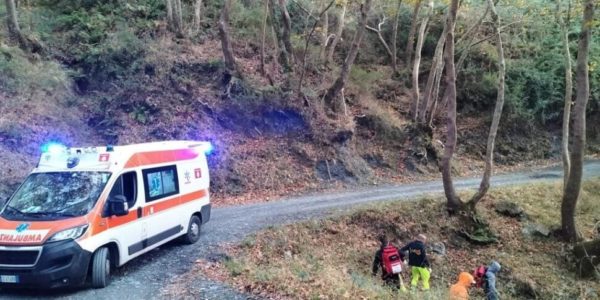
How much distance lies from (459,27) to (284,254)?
2096 centimetres

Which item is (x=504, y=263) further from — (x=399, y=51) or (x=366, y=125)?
(x=399, y=51)

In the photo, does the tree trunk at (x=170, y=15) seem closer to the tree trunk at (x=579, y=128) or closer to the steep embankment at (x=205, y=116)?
the steep embankment at (x=205, y=116)

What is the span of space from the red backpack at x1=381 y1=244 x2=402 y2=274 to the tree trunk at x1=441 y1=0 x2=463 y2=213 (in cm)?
517

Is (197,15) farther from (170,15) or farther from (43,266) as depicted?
(43,266)

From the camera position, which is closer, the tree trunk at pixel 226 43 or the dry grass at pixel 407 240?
the dry grass at pixel 407 240

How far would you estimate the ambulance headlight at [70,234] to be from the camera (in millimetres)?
7941

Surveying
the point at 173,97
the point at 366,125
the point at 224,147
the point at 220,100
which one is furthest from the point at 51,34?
the point at 366,125

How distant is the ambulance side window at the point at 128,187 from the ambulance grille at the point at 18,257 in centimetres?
171

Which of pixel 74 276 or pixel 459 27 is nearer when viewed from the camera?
pixel 74 276

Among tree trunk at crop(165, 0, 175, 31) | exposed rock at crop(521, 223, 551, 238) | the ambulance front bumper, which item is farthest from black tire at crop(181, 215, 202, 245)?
tree trunk at crop(165, 0, 175, 31)

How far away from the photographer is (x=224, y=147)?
1970 cm

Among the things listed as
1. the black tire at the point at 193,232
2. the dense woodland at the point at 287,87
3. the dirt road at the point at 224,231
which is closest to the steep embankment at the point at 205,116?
the dense woodland at the point at 287,87

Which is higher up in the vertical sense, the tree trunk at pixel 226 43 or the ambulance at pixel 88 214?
the tree trunk at pixel 226 43

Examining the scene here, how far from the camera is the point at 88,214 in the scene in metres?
8.40
